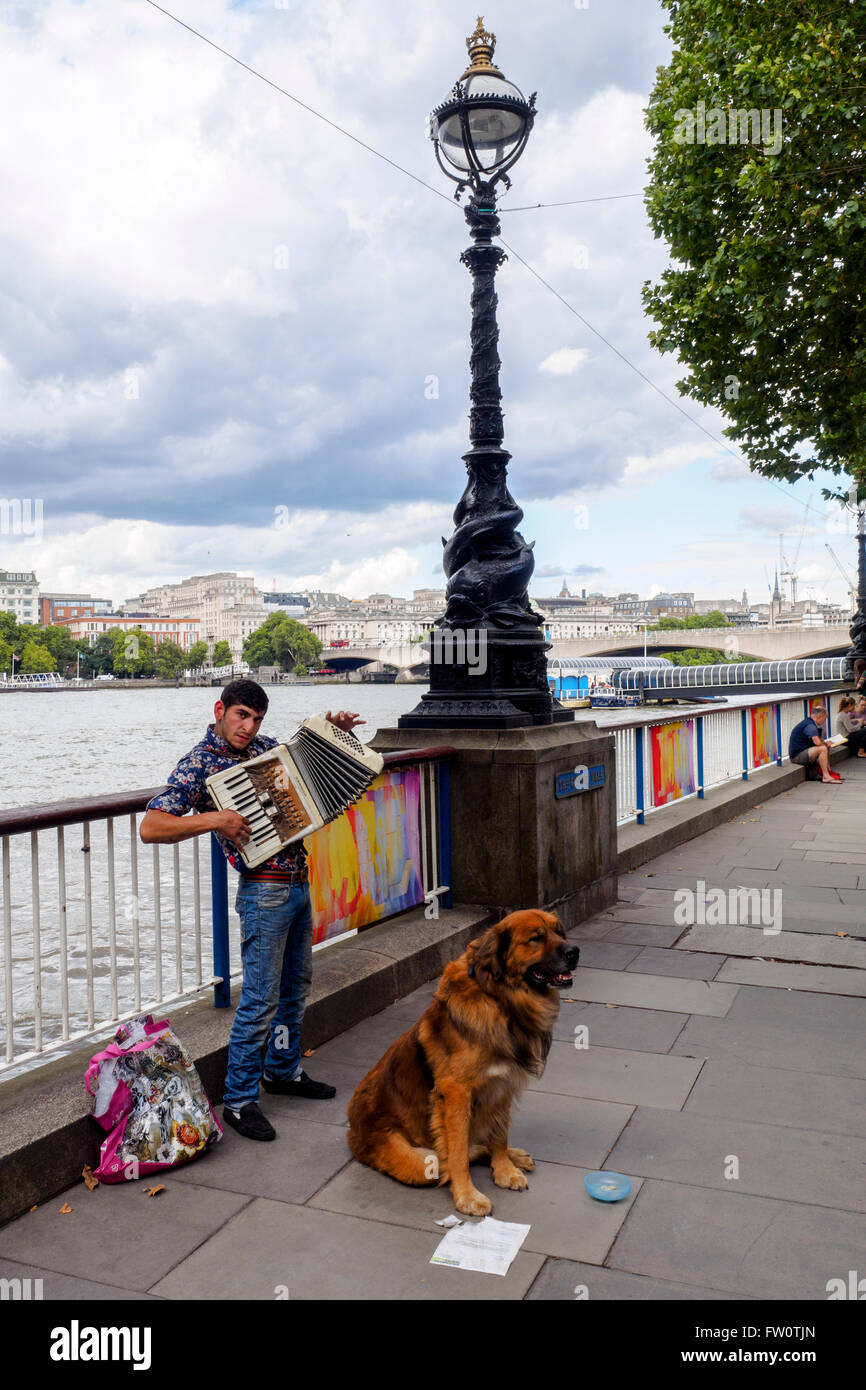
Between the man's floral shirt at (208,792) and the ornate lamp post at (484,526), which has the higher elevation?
the ornate lamp post at (484,526)

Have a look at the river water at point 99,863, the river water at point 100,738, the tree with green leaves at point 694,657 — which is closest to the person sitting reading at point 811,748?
the river water at point 100,738

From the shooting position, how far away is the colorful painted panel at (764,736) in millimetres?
15224

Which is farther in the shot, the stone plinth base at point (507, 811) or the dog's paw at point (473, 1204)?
the stone plinth base at point (507, 811)

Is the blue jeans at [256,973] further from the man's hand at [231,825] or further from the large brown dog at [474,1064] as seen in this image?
the large brown dog at [474,1064]

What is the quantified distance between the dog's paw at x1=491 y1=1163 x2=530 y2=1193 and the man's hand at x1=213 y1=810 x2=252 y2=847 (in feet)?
4.50

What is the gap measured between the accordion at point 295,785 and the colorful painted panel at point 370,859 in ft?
4.01

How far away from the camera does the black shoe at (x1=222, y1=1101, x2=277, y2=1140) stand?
11.9 ft

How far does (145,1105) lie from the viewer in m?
3.40

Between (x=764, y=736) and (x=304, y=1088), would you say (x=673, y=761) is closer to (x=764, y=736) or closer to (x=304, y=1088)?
(x=764, y=736)

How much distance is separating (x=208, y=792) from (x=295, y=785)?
0.98 feet

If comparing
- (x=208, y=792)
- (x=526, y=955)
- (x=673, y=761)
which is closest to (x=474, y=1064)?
(x=526, y=955)

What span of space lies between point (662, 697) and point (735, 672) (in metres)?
6.42

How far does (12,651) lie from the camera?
443 feet

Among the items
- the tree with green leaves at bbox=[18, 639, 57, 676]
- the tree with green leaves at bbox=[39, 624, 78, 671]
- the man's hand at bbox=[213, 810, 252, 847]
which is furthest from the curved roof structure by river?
the tree with green leaves at bbox=[39, 624, 78, 671]
